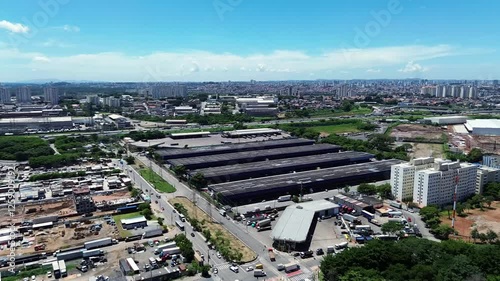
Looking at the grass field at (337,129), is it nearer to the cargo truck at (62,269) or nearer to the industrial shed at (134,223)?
the industrial shed at (134,223)

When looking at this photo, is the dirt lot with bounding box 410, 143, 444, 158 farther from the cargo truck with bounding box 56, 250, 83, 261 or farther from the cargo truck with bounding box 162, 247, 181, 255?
the cargo truck with bounding box 56, 250, 83, 261

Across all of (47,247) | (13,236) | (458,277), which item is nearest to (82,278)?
(47,247)

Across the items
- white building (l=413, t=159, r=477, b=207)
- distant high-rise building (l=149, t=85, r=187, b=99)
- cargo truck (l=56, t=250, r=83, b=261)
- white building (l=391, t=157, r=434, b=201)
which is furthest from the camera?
distant high-rise building (l=149, t=85, r=187, b=99)

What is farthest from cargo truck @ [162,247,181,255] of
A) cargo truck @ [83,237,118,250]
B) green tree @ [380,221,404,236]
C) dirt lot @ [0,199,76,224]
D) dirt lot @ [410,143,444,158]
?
dirt lot @ [410,143,444,158]

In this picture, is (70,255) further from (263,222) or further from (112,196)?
(263,222)

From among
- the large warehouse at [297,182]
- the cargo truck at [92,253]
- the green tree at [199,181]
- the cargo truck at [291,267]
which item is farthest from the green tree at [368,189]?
the cargo truck at [92,253]

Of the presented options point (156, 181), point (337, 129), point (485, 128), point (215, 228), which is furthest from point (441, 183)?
point (485, 128)

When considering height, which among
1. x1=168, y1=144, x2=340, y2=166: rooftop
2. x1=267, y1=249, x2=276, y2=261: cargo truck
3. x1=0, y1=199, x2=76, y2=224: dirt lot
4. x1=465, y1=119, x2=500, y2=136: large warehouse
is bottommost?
x1=0, y1=199, x2=76, y2=224: dirt lot
